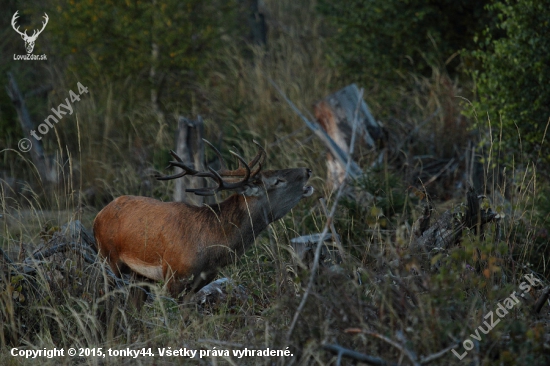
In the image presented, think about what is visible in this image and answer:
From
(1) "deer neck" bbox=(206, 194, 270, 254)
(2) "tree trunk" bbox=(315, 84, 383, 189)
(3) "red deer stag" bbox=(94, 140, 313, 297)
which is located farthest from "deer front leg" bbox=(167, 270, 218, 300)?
(2) "tree trunk" bbox=(315, 84, 383, 189)

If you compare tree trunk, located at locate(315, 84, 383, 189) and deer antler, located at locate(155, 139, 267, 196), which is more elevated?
deer antler, located at locate(155, 139, 267, 196)

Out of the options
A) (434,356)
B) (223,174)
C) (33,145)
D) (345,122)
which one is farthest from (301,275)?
(33,145)

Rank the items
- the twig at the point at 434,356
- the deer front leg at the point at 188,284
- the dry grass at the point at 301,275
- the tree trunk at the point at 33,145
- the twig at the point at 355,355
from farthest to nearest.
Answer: the tree trunk at the point at 33,145 → the deer front leg at the point at 188,284 → the dry grass at the point at 301,275 → the twig at the point at 355,355 → the twig at the point at 434,356

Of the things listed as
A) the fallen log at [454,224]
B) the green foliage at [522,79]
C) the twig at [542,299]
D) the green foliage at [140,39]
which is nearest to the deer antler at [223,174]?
the fallen log at [454,224]

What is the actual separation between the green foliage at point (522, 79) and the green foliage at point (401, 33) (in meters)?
2.29

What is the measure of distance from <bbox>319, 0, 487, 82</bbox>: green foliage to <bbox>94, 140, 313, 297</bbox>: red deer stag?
5002 millimetres

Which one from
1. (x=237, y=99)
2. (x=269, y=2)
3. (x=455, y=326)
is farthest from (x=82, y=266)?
(x=269, y=2)

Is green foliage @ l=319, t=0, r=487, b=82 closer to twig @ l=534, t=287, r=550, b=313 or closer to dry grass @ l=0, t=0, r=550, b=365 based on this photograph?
dry grass @ l=0, t=0, r=550, b=365

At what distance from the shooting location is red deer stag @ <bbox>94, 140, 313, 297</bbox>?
524 centimetres

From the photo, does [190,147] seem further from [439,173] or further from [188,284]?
[439,173]

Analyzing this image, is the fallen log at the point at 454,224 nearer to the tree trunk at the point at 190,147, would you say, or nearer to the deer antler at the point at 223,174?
the deer antler at the point at 223,174

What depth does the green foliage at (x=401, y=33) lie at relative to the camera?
9.93m

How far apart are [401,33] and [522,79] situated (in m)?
3.24

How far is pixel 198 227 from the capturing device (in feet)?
17.5
